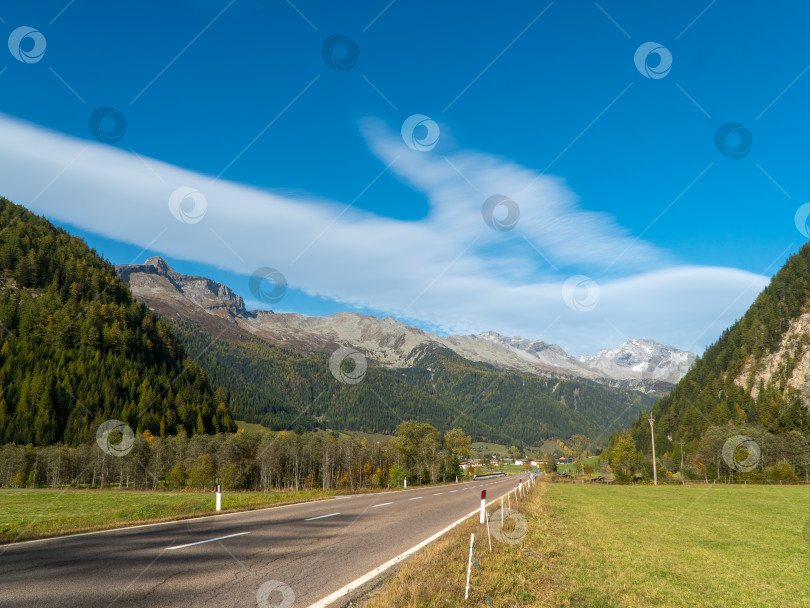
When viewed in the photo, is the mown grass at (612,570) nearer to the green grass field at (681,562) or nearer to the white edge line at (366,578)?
the green grass field at (681,562)

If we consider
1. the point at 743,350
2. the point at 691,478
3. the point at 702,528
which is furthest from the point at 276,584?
the point at 743,350

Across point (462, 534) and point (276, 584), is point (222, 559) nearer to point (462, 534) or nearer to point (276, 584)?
point (276, 584)

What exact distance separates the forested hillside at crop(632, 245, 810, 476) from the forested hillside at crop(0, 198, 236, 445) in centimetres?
17117

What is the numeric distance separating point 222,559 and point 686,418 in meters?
196

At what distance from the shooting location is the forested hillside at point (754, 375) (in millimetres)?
146000

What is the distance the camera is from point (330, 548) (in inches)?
465

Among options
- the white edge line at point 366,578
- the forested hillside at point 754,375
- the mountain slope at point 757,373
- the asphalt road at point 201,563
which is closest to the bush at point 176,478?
the asphalt road at point 201,563

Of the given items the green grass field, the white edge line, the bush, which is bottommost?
the bush

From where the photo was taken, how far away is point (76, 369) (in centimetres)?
14412

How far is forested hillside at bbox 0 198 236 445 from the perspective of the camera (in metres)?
127

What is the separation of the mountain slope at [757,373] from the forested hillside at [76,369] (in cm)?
17188

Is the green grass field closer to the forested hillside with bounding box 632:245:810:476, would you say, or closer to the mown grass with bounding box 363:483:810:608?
the mown grass with bounding box 363:483:810:608

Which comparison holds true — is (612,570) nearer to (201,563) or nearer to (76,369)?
(201,563)

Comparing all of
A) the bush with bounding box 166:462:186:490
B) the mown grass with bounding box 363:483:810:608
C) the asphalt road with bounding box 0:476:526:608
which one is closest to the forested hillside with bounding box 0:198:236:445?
the bush with bounding box 166:462:186:490
